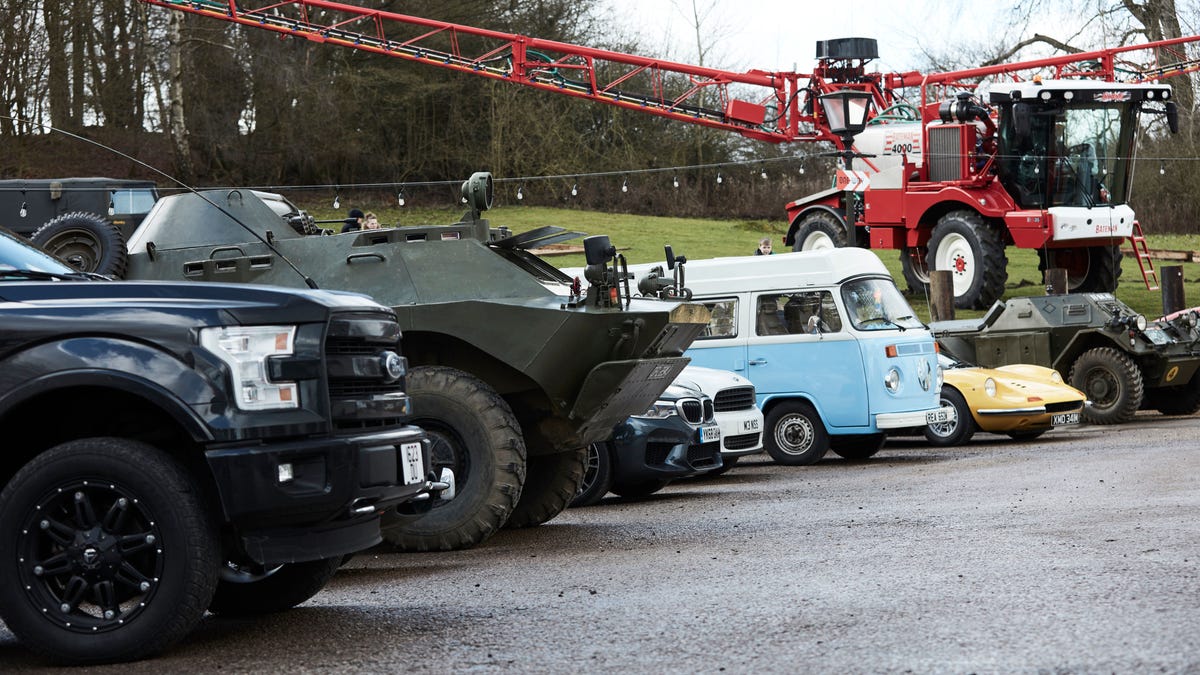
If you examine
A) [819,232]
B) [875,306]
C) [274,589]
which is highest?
[819,232]

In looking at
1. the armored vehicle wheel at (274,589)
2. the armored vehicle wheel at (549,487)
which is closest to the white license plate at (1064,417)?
the armored vehicle wheel at (549,487)

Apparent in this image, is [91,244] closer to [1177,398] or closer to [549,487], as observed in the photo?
[549,487]

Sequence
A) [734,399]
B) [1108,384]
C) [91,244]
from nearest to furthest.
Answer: [91,244], [734,399], [1108,384]

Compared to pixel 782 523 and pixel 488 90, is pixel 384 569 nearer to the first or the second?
pixel 782 523

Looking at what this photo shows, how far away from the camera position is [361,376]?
6.37m

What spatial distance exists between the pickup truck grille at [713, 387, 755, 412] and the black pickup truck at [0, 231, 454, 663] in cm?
894

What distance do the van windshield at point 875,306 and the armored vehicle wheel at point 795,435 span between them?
3.61 ft

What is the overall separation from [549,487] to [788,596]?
447cm

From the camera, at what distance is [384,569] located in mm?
9344

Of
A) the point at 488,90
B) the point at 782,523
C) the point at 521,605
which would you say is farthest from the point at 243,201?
the point at 488,90

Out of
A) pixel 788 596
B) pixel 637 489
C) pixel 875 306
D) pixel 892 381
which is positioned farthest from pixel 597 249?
pixel 875 306

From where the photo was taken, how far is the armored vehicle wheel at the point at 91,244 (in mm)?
11758

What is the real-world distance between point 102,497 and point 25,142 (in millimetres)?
29894

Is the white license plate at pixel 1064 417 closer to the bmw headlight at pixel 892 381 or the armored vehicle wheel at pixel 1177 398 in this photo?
the bmw headlight at pixel 892 381
